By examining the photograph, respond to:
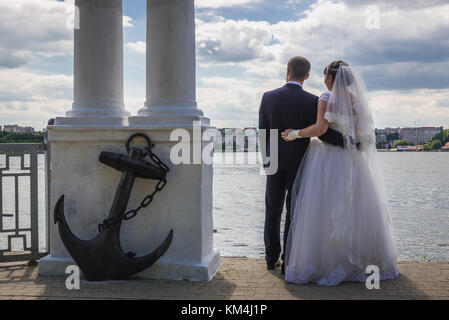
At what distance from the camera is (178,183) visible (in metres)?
5.62

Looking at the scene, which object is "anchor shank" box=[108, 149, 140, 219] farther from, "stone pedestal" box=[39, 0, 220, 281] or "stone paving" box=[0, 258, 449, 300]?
"stone paving" box=[0, 258, 449, 300]

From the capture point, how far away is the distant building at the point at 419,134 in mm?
176500

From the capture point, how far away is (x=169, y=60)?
18.9 ft

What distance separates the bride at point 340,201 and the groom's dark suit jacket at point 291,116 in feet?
0.37

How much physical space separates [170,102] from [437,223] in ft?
46.2

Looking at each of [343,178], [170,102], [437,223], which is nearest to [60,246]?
[170,102]

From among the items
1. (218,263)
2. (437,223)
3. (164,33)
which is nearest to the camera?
(164,33)

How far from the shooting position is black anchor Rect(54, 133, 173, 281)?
5.38 meters

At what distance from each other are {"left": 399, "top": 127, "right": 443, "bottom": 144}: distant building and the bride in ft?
593

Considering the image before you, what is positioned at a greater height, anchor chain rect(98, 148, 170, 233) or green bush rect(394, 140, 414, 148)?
green bush rect(394, 140, 414, 148)

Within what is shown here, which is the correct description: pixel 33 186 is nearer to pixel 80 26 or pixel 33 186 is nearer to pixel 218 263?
pixel 80 26
